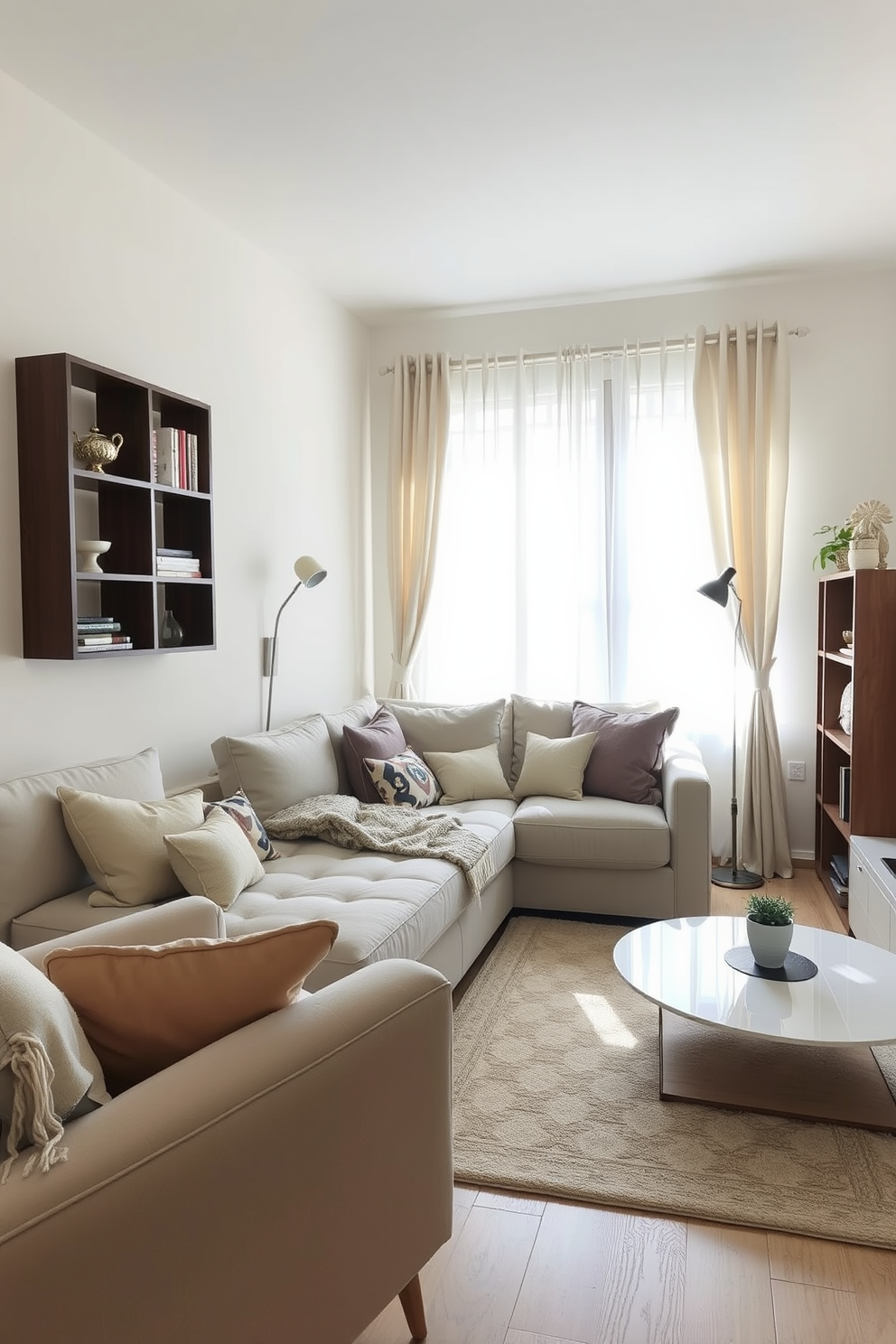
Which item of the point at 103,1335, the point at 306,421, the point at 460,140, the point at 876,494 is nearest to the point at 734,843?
the point at 876,494

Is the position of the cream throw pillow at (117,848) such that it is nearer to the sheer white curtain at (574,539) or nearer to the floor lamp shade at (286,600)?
the floor lamp shade at (286,600)

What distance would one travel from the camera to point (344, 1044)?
4.50 ft

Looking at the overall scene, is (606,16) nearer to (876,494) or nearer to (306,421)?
(306,421)

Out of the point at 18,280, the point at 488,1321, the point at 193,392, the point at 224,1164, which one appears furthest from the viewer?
the point at 193,392

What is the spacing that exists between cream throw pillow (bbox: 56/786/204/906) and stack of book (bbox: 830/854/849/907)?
2768mm

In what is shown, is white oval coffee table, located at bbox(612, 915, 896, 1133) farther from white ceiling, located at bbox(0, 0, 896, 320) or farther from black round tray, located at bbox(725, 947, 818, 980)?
white ceiling, located at bbox(0, 0, 896, 320)

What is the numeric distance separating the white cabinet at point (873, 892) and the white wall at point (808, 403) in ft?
3.87

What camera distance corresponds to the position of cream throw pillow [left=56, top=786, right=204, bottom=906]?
8.29 ft

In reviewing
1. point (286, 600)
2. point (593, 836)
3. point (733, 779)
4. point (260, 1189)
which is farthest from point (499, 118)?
point (260, 1189)

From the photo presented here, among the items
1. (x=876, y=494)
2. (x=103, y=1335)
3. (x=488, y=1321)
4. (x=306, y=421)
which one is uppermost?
(x=306, y=421)

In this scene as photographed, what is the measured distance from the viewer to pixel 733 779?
449 centimetres

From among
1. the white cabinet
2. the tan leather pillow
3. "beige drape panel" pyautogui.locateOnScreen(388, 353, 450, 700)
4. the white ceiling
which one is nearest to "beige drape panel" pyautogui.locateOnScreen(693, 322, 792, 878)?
the white ceiling

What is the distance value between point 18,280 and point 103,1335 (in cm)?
268

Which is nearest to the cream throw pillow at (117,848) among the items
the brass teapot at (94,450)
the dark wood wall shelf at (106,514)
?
the dark wood wall shelf at (106,514)
